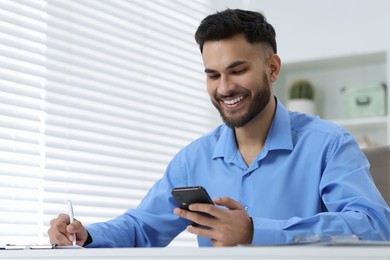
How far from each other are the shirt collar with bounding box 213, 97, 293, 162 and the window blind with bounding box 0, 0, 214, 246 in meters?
0.97

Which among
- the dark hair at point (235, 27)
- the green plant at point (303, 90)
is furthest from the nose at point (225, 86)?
the green plant at point (303, 90)

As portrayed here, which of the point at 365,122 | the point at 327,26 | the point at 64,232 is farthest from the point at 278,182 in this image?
the point at 327,26

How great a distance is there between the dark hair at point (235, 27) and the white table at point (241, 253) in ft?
3.22

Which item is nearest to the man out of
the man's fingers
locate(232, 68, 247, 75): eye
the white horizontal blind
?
locate(232, 68, 247, 75): eye

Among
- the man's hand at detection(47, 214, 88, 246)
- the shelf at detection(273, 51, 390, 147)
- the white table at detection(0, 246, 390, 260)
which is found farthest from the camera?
the shelf at detection(273, 51, 390, 147)

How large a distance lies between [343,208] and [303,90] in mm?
2240

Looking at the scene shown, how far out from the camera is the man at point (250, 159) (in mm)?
1978

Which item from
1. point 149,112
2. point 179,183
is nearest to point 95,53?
point 149,112

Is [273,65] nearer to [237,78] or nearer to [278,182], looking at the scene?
[237,78]

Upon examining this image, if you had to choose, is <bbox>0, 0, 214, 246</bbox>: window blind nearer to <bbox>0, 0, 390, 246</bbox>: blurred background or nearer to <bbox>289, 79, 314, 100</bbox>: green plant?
<bbox>0, 0, 390, 246</bbox>: blurred background

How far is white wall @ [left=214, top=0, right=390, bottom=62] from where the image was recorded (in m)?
3.74

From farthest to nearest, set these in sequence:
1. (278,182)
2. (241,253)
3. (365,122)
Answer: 1. (365,122)
2. (278,182)
3. (241,253)

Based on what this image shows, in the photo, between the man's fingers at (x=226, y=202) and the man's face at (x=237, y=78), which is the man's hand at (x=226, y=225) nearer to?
the man's fingers at (x=226, y=202)

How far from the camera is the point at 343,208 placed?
1.85m
